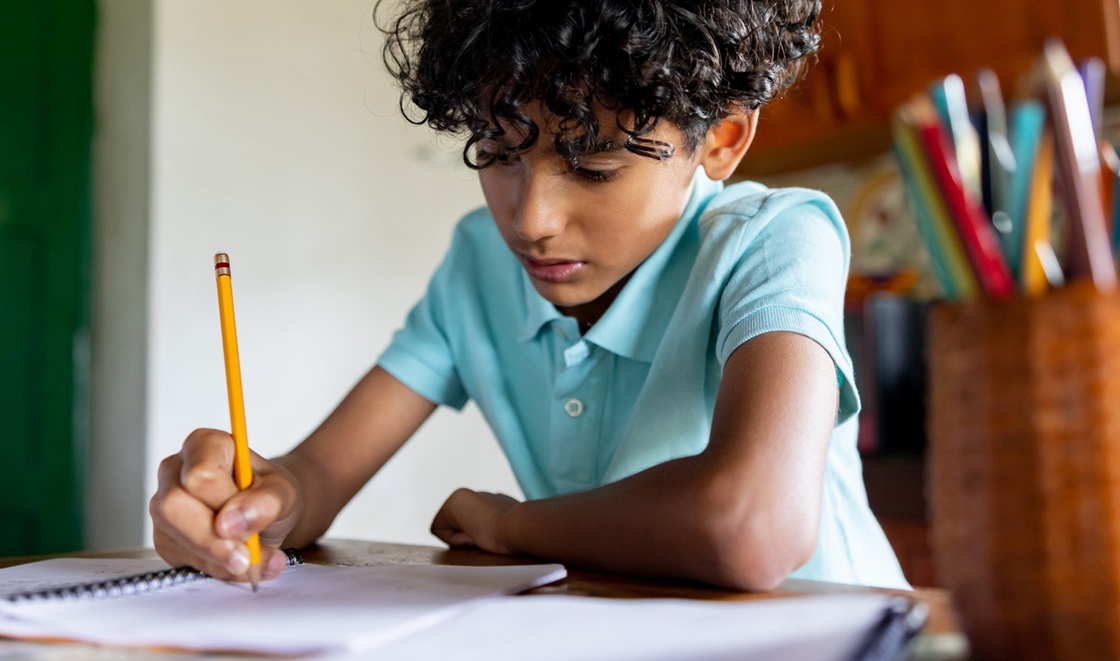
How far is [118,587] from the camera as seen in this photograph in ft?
1.91

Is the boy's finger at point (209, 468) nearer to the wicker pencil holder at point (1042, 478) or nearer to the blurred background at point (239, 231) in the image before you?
the wicker pencil holder at point (1042, 478)

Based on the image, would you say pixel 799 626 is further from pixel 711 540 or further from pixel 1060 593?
pixel 711 540

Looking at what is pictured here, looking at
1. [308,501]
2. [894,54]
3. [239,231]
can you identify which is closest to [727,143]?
[308,501]

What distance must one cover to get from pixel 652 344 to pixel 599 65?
0.95ft

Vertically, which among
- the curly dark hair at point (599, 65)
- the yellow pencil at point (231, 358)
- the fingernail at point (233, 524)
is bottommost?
the fingernail at point (233, 524)

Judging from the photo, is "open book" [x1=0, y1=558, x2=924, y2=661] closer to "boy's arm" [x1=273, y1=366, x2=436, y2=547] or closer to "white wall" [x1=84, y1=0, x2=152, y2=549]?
"boy's arm" [x1=273, y1=366, x2=436, y2=547]

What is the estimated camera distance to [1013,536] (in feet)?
1.10

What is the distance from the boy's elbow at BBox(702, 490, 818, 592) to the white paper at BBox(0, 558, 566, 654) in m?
0.11

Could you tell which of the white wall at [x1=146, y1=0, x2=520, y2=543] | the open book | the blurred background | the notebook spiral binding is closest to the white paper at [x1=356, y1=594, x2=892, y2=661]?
the open book

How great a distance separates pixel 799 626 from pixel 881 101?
2.26 meters

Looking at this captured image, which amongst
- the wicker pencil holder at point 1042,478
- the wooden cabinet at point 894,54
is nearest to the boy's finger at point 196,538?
the wicker pencil holder at point 1042,478

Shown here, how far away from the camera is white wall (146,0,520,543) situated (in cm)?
208

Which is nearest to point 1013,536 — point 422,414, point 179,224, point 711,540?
point 711,540

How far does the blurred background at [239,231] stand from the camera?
2.07 meters
